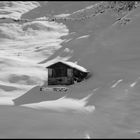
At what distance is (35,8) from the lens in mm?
68750

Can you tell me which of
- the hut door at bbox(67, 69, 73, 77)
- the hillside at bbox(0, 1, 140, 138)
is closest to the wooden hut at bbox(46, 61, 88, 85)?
the hut door at bbox(67, 69, 73, 77)

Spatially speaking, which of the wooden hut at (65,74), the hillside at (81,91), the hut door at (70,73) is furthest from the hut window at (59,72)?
the hillside at (81,91)

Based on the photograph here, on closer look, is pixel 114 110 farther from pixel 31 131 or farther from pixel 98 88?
pixel 31 131

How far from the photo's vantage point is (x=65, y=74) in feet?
78.0

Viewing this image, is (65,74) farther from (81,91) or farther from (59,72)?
(81,91)

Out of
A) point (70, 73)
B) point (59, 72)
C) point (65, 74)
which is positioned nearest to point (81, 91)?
point (70, 73)

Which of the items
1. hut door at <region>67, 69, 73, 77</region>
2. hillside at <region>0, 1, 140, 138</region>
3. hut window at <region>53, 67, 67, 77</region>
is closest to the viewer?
hillside at <region>0, 1, 140, 138</region>

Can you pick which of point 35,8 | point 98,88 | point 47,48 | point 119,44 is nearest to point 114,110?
point 98,88

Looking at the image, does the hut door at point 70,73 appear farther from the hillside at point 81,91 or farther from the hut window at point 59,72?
the hillside at point 81,91

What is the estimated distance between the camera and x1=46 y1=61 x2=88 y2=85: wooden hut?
23625 mm

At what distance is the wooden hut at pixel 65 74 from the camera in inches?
930

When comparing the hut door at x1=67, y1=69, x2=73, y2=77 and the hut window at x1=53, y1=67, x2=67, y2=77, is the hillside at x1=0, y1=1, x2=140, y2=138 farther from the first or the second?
the hut window at x1=53, y1=67, x2=67, y2=77

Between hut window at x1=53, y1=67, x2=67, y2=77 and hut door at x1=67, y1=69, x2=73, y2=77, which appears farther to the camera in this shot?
hut window at x1=53, y1=67, x2=67, y2=77

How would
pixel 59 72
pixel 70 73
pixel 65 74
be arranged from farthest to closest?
pixel 59 72
pixel 65 74
pixel 70 73
